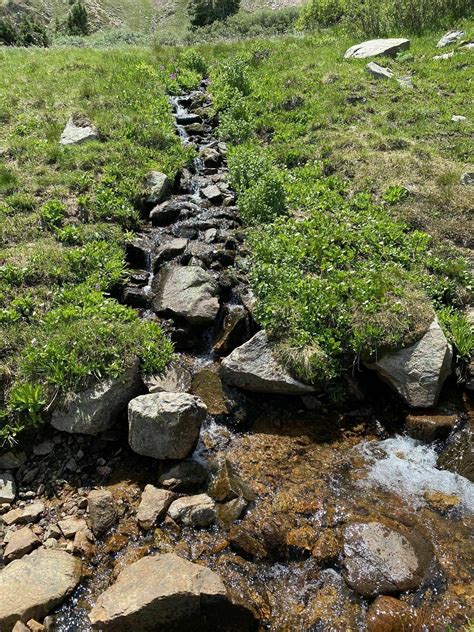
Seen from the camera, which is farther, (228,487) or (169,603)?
(228,487)

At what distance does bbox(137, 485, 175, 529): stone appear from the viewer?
6.24 meters

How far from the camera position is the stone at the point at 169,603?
16.3ft

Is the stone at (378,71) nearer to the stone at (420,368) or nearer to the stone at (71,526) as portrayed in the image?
the stone at (420,368)

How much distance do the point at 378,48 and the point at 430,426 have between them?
1834cm

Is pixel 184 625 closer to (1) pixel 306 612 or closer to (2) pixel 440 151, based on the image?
(1) pixel 306 612

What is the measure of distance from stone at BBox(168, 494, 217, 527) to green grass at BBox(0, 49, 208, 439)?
2418 mm

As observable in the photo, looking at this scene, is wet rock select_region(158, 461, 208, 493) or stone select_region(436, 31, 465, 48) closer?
wet rock select_region(158, 461, 208, 493)

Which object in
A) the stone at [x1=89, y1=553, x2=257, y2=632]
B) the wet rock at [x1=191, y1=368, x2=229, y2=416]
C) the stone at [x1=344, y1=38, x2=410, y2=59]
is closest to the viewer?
the stone at [x1=89, y1=553, x2=257, y2=632]

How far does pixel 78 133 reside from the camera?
14680mm

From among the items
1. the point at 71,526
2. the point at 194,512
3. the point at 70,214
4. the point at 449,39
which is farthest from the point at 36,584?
the point at 449,39

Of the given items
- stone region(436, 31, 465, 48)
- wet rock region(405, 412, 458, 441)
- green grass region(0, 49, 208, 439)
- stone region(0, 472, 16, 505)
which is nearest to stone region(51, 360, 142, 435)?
green grass region(0, 49, 208, 439)

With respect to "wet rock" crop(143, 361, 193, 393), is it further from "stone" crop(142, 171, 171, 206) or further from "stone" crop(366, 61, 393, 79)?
"stone" crop(366, 61, 393, 79)

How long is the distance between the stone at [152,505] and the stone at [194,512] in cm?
11

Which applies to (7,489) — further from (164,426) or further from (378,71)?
(378,71)
